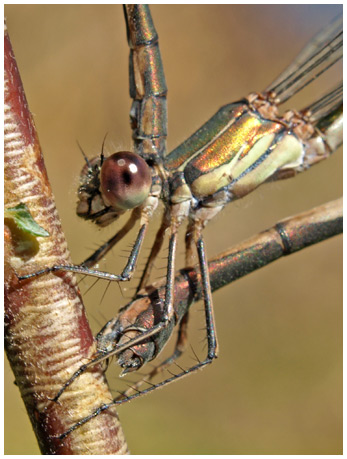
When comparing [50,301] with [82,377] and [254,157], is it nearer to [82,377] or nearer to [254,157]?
[82,377]

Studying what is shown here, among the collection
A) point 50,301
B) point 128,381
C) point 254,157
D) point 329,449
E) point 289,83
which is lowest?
point 329,449

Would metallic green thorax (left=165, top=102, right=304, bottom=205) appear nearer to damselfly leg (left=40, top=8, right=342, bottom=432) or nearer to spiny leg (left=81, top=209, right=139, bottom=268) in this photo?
damselfly leg (left=40, top=8, right=342, bottom=432)

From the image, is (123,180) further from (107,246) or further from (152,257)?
(152,257)

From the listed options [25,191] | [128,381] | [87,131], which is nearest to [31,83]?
[87,131]

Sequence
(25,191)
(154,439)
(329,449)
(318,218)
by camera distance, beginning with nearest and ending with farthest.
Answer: (25,191), (318,218), (154,439), (329,449)

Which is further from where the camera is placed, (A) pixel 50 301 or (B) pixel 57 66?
(B) pixel 57 66

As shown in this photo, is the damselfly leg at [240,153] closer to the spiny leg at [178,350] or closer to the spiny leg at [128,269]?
the spiny leg at [128,269]
